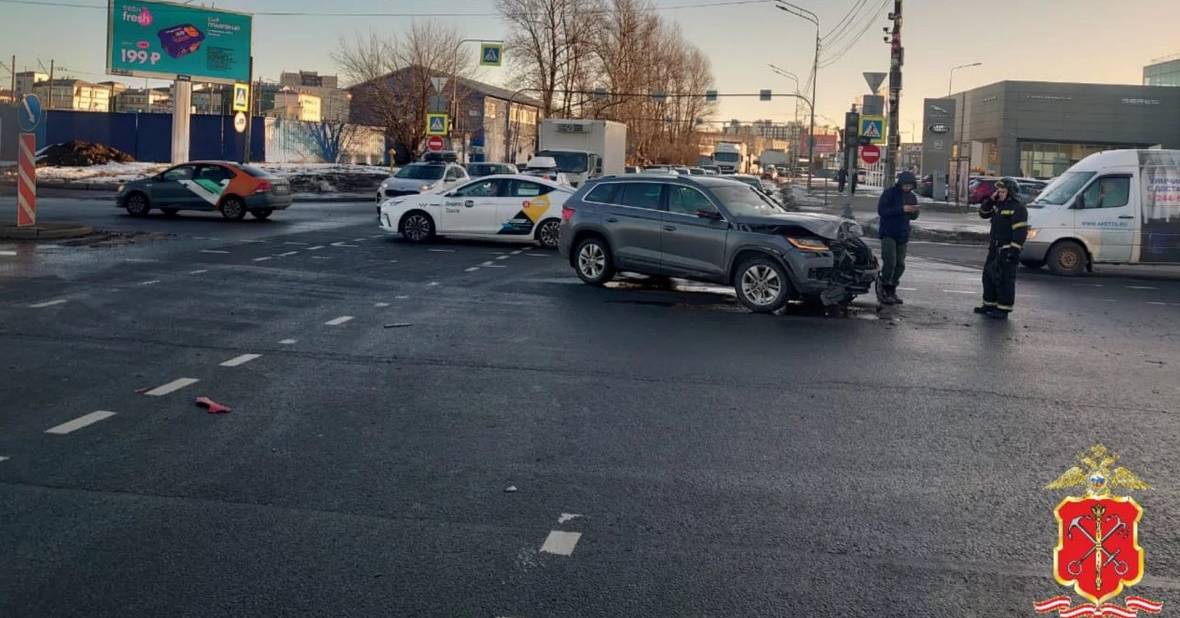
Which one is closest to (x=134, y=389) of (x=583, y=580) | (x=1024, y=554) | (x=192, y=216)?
(x=583, y=580)

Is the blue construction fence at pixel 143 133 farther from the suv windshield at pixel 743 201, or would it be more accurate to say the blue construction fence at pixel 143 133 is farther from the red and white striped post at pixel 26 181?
the suv windshield at pixel 743 201

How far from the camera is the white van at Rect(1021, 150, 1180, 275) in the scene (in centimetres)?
1922

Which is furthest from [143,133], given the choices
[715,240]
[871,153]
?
[715,240]

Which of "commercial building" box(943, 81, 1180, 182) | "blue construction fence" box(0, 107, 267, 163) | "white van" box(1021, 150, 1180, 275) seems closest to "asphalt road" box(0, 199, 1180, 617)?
"white van" box(1021, 150, 1180, 275)

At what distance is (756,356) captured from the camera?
10.5 meters

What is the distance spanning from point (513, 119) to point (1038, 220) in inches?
3537

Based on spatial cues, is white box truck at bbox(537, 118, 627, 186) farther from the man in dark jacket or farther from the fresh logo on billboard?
the man in dark jacket

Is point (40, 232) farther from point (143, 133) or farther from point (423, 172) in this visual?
point (143, 133)

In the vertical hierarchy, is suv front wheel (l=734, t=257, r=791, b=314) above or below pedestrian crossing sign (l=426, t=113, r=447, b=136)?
below

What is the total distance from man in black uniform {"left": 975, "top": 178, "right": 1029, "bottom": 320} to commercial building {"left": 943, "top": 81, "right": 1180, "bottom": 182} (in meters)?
63.1

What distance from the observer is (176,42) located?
48.3 metres

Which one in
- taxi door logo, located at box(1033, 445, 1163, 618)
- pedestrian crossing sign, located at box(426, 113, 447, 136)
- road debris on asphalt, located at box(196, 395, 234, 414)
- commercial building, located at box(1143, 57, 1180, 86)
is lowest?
road debris on asphalt, located at box(196, 395, 234, 414)

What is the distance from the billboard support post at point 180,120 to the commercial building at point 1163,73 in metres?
80.6

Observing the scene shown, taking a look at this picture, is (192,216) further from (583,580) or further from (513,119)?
(513,119)
